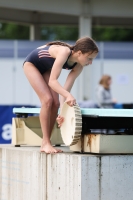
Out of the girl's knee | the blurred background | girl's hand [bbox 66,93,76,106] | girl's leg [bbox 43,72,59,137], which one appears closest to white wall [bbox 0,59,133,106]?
the blurred background

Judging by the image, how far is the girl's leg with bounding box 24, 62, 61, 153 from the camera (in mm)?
6480

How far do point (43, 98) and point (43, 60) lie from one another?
417mm

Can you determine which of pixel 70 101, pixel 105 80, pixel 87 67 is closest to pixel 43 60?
pixel 70 101

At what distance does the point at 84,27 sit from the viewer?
18688 mm

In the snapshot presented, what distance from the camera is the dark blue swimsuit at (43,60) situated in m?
6.56

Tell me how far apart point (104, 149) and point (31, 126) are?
1877 millimetres

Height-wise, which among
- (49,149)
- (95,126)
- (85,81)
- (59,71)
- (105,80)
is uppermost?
(85,81)

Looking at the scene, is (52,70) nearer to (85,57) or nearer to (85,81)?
(85,57)

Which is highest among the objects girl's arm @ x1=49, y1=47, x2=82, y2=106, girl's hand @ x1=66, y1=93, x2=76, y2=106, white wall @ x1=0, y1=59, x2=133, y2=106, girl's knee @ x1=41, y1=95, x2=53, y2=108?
white wall @ x1=0, y1=59, x2=133, y2=106

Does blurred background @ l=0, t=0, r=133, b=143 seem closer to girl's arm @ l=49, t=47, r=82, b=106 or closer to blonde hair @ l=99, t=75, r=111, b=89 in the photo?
blonde hair @ l=99, t=75, r=111, b=89

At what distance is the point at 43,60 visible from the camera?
6.61 metres

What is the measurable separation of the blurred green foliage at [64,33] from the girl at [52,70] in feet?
106

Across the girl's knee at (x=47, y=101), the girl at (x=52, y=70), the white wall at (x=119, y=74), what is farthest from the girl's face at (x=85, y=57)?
the white wall at (x=119, y=74)

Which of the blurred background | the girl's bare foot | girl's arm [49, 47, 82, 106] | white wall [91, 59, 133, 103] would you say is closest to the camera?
girl's arm [49, 47, 82, 106]
